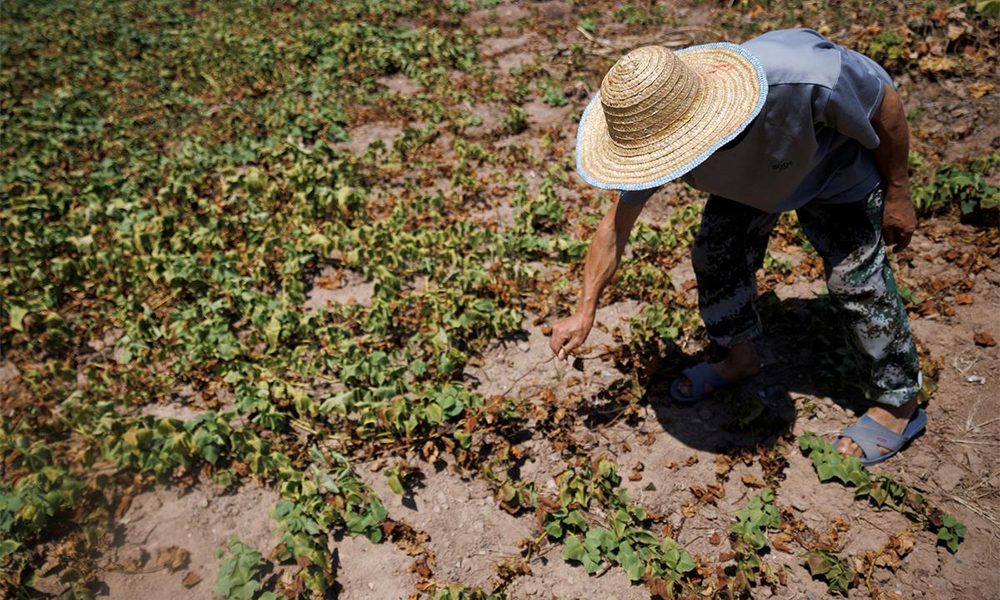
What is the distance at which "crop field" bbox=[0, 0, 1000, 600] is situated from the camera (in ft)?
9.38

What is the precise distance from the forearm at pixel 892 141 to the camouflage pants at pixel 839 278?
0.28ft

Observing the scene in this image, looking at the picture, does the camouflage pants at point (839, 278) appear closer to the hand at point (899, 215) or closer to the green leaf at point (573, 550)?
the hand at point (899, 215)

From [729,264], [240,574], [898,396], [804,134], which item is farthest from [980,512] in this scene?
[240,574]

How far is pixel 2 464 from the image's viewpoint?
10.9 ft

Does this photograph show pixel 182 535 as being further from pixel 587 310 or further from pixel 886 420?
pixel 886 420

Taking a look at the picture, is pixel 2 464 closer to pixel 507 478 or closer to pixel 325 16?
pixel 507 478

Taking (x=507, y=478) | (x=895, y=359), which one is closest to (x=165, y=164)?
(x=507, y=478)

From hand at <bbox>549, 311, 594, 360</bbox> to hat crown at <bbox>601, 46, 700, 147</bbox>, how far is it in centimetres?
76

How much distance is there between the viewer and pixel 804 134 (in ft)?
7.25

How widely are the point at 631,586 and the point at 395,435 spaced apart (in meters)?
1.40

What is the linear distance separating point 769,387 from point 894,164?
1.42 meters

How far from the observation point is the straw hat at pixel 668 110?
200 cm

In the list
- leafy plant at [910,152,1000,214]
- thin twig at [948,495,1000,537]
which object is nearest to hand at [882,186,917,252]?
thin twig at [948,495,1000,537]

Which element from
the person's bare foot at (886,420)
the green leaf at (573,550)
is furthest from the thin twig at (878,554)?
the green leaf at (573,550)
